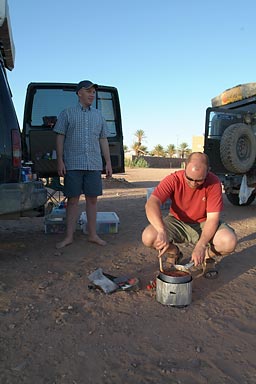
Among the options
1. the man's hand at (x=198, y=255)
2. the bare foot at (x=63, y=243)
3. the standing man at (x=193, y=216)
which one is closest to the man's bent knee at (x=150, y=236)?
the standing man at (x=193, y=216)

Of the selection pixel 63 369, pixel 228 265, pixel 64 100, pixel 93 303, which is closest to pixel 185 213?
pixel 228 265

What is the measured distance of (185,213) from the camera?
3.29 meters

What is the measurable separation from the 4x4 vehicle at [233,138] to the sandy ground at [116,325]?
3.14m

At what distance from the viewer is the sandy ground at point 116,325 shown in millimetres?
1844

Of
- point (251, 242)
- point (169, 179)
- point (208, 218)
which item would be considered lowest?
point (251, 242)

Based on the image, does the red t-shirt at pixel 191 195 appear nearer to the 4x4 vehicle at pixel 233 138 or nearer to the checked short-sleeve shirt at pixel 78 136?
the checked short-sleeve shirt at pixel 78 136

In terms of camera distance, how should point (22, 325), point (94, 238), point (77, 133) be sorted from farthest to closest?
point (94, 238) < point (77, 133) < point (22, 325)

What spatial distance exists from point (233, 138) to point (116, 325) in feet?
16.4

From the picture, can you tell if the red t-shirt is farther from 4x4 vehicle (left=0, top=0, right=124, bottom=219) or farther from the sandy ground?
4x4 vehicle (left=0, top=0, right=124, bottom=219)

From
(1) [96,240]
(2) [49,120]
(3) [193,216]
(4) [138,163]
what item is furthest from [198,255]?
(4) [138,163]

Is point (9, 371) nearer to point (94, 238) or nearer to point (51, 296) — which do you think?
point (51, 296)

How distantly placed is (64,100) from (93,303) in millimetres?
3221

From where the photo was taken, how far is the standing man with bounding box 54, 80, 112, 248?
398 centimetres

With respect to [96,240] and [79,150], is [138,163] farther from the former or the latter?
[79,150]
